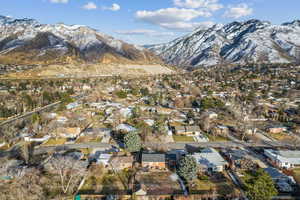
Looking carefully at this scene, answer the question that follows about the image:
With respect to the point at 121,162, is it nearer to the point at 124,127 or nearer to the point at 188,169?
the point at 188,169

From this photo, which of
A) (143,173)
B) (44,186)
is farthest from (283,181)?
(44,186)

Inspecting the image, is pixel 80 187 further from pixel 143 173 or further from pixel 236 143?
pixel 236 143

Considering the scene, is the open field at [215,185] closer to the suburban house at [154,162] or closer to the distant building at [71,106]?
the suburban house at [154,162]

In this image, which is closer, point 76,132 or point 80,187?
point 80,187

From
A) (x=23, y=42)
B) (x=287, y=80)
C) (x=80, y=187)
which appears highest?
(x=23, y=42)

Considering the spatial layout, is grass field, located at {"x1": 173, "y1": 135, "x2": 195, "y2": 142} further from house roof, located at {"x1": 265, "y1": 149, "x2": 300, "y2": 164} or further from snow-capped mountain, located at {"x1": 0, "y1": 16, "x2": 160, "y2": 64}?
snow-capped mountain, located at {"x1": 0, "y1": 16, "x2": 160, "y2": 64}

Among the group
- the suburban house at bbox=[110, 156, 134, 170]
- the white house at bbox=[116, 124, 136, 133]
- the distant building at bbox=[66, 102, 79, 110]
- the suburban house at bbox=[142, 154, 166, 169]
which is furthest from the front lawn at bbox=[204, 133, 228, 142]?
the distant building at bbox=[66, 102, 79, 110]

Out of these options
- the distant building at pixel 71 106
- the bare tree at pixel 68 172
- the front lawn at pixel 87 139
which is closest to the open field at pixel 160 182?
the bare tree at pixel 68 172
